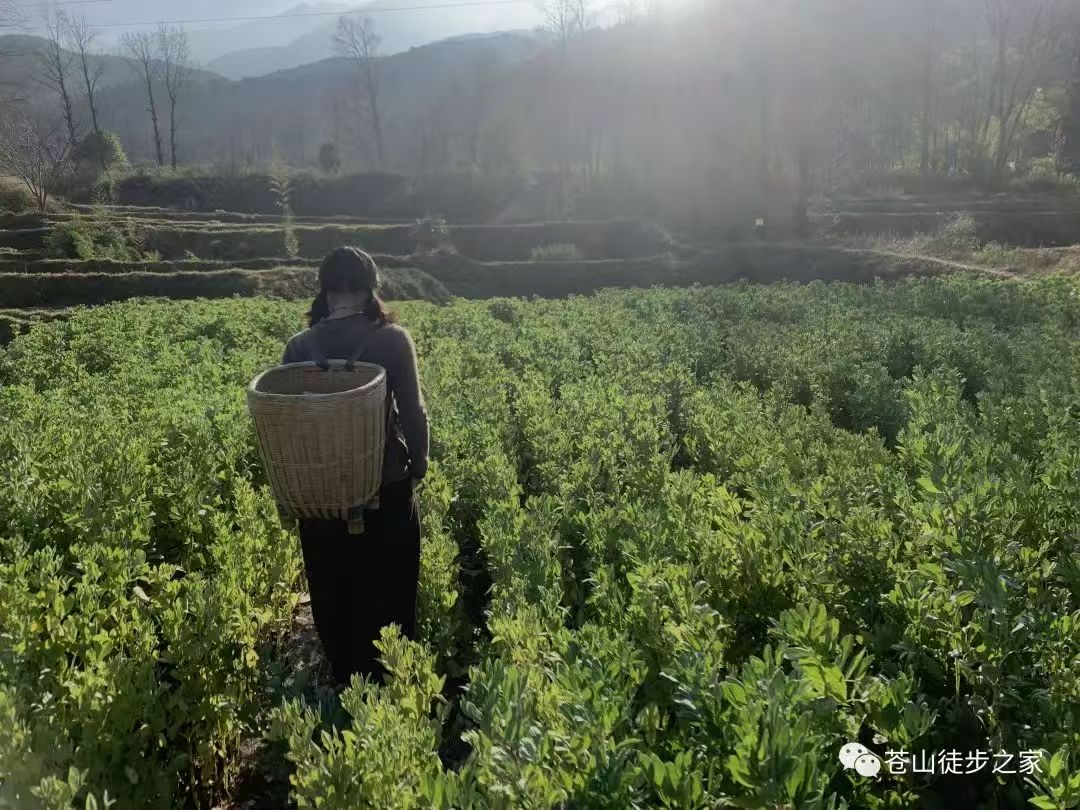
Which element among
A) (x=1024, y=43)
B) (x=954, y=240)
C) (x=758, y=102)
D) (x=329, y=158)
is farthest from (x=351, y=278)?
(x=1024, y=43)

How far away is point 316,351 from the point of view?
3.19m

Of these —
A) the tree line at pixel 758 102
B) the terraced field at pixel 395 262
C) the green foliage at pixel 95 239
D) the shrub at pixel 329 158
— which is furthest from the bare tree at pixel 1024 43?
the green foliage at pixel 95 239

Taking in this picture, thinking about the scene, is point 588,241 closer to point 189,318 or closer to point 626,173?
point 626,173

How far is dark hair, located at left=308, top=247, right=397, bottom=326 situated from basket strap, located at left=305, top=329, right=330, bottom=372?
15 cm

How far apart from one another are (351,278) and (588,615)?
197 cm

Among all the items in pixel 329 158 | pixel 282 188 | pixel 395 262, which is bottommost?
pixel 395 262

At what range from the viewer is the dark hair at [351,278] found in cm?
323

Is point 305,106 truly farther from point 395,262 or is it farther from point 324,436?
point 324,436

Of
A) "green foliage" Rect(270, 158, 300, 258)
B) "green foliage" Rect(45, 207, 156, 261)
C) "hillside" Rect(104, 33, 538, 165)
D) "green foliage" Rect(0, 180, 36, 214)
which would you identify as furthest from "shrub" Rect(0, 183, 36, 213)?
"hillside" Rect(104, 33, 538, 165)

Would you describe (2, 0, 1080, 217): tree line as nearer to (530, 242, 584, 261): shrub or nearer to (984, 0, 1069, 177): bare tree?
(984, 0, 1069, 177): bare tree

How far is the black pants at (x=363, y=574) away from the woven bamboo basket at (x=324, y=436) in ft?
0.93

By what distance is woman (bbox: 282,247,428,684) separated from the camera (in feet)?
10.7

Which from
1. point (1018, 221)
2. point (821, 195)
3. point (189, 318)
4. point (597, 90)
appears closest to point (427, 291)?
point (189, 318)

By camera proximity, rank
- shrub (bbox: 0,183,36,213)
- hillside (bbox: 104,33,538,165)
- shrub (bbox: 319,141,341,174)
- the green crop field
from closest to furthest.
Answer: the green crop field, shrub (bbox: 0,183,36,213), shrub (bbox: 319,141,341,174), hillside (bbox: 104,33,538,165)
